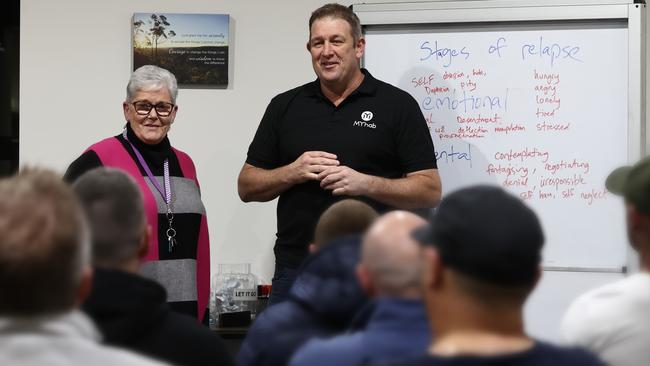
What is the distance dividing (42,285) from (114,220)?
57cm

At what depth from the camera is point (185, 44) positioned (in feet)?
14.7

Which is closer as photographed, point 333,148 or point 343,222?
point 343,222

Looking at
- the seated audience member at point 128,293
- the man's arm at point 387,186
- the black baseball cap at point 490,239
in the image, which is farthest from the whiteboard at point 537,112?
the black baseball cap at point 490,239

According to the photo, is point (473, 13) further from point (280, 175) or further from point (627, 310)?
point (627, 310)

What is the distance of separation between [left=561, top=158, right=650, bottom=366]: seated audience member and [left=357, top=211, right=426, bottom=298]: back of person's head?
42 centimetres

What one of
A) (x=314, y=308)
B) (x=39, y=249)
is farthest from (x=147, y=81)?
(x=39, y=249)

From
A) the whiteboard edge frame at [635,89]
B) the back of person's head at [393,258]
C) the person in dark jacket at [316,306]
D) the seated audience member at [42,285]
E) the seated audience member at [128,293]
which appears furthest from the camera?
the whiteboard edge frame at [635,89]

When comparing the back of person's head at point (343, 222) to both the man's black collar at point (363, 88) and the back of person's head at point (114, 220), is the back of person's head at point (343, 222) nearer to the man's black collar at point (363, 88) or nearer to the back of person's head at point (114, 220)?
the back of person's head at point (114, 220)

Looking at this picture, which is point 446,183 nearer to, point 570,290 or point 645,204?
point 570,290

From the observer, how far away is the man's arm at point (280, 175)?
3.38m

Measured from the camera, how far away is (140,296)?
1.68m

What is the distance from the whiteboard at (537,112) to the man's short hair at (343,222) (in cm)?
195

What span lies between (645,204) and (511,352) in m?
0.64

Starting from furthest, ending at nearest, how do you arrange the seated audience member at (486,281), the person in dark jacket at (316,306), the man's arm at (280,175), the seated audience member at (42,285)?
the man's arm at (280,175) → the person in dark jacket at (316,306) → the seated audience member at (486,281) → the seated audience member at (42,285)
